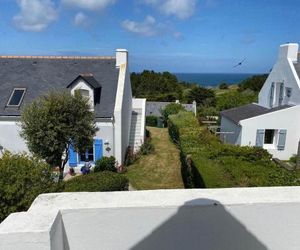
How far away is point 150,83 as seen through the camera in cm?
6600

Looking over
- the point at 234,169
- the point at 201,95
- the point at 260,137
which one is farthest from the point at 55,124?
the point at 201,95

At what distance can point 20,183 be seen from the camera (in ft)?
20.5

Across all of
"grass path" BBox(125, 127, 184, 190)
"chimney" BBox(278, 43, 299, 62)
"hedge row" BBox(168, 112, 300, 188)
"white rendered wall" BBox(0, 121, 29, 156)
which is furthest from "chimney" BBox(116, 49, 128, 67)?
"chimney" BBox(278, 43, 299, 62)

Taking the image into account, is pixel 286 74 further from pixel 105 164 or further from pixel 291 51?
pixel 105 164

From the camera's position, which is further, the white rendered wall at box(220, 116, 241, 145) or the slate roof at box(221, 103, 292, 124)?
the slate roof at box(221, 103, 292, 124)

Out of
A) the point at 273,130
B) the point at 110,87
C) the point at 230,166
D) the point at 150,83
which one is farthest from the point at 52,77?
the point at 150,83

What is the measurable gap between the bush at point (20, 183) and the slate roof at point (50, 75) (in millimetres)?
9800

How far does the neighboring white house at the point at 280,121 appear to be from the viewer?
18.7m

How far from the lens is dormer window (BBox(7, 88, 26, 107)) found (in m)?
17.7

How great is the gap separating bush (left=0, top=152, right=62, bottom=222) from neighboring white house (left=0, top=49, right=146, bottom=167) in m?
9.29

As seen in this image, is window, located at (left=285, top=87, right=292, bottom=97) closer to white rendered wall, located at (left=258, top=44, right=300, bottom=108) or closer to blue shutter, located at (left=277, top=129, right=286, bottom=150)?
white rendered wall, located at (left=258, top=44, right=300, bottom=108)

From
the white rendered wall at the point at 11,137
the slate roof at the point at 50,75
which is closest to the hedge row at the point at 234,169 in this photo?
the slate roof at the point at 50,75

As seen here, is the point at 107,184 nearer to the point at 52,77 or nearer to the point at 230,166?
the point at 230,166

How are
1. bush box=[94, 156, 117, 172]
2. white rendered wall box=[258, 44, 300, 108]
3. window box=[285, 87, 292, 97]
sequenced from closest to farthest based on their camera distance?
bush box=[94, 156, 117, 172] → white rendered wall box=[258, 44, 300, 108] → window box=[285, 87, 292, 97]
